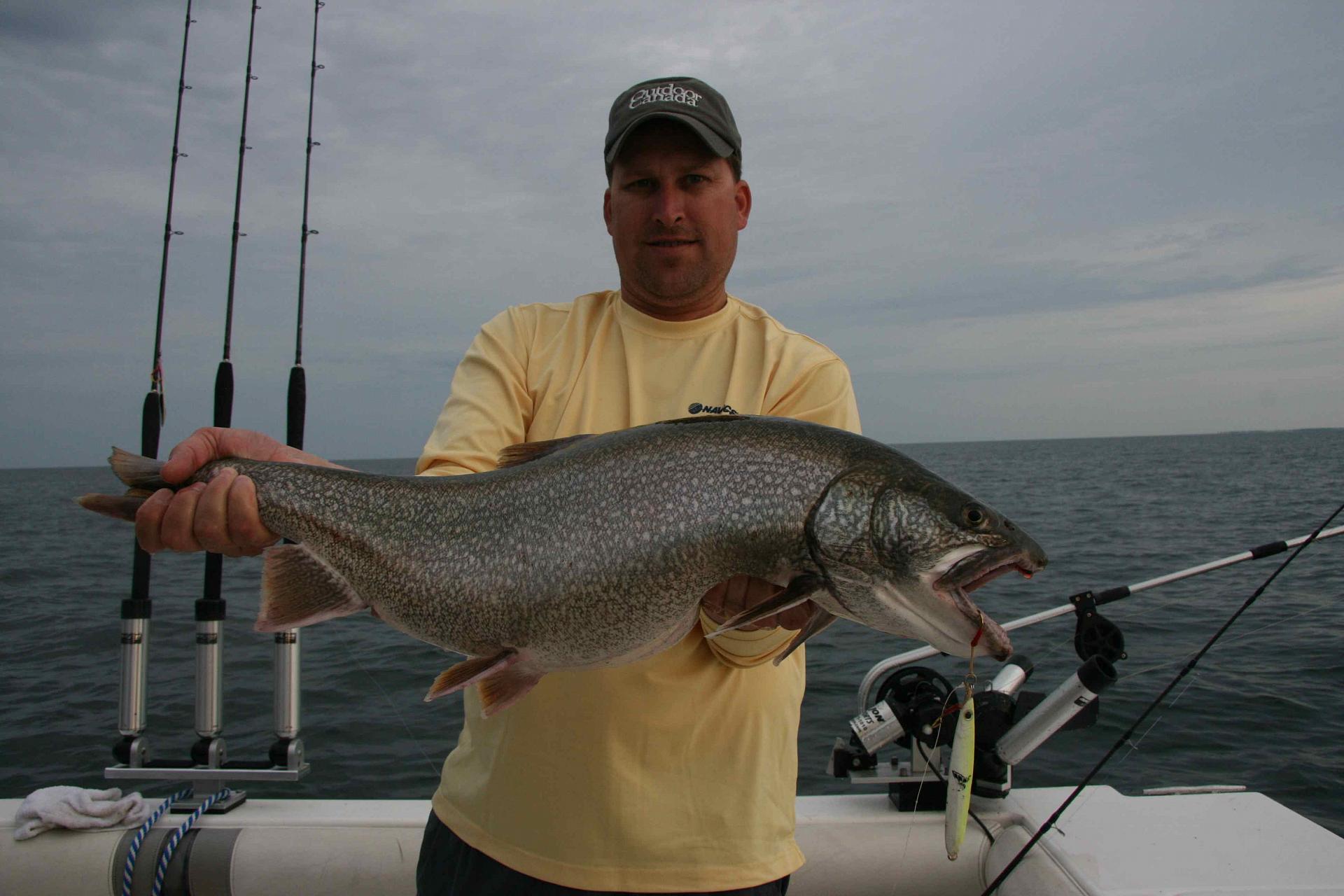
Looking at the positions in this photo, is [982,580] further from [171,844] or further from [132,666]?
[132,666]

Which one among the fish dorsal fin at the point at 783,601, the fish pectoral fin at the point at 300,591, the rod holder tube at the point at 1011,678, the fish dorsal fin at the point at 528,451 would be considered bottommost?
the rod holder tube at the point at 1011,678

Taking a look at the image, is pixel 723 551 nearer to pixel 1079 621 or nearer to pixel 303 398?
pixel 1079 621

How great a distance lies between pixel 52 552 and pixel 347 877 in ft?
97.6

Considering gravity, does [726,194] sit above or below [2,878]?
above

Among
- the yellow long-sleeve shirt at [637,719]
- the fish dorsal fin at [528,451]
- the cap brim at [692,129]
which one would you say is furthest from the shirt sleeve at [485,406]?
the cap brim at [692,129]

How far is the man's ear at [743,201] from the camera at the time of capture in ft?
10.7

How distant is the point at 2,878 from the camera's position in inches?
164

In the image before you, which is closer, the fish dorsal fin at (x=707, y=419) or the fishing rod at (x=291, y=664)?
the fish dorsal fin at (x=707, y=419)

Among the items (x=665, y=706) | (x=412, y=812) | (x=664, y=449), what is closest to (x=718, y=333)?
(x=664, y=449)

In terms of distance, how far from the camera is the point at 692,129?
2.93 meters

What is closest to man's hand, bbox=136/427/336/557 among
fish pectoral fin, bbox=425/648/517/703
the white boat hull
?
fish pectoral fin, bbox=425/648/517/703

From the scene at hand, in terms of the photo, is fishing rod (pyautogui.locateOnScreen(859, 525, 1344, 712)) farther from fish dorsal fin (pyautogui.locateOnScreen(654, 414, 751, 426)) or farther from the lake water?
fish dorsal fin (pyautogui.locateOnScreen(654, 414, 751, 426))

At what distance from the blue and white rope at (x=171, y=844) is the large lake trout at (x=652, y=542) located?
8.28 ft

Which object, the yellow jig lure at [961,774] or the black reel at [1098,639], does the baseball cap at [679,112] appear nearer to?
the yellow jig lure at [961,774]
